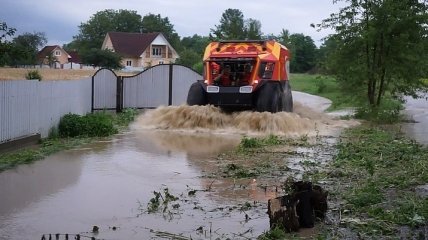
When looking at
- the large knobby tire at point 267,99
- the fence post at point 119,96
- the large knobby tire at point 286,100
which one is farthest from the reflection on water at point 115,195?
the fence post at point 119,96

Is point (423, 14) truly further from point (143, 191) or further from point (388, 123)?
point (143, 191)

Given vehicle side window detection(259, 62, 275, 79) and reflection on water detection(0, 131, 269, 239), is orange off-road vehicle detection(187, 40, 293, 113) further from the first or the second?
reflection on water detection(0, 131, 269, 239)

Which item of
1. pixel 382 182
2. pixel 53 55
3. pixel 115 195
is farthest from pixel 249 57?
pixel 53 55

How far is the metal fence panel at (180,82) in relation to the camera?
2628cm

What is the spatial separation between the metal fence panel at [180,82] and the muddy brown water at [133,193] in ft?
35.8

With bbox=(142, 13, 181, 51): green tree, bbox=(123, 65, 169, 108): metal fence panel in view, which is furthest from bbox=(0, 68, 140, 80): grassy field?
bbox=(142, 13, 181, 51): green tree

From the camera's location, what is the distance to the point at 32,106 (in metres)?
13.8

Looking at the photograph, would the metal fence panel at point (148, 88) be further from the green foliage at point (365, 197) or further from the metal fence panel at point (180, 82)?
the green foliage at point (365, 197)

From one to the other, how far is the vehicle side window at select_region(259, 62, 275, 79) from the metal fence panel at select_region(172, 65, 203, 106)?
8.18 meters

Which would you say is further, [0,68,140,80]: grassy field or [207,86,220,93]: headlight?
[0,68,140,80]: grassy field

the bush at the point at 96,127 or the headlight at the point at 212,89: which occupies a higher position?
the headlight at the point at 212,89

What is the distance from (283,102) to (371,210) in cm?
1233

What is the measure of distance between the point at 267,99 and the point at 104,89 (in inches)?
314

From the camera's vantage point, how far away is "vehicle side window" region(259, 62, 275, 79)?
18453 mm
